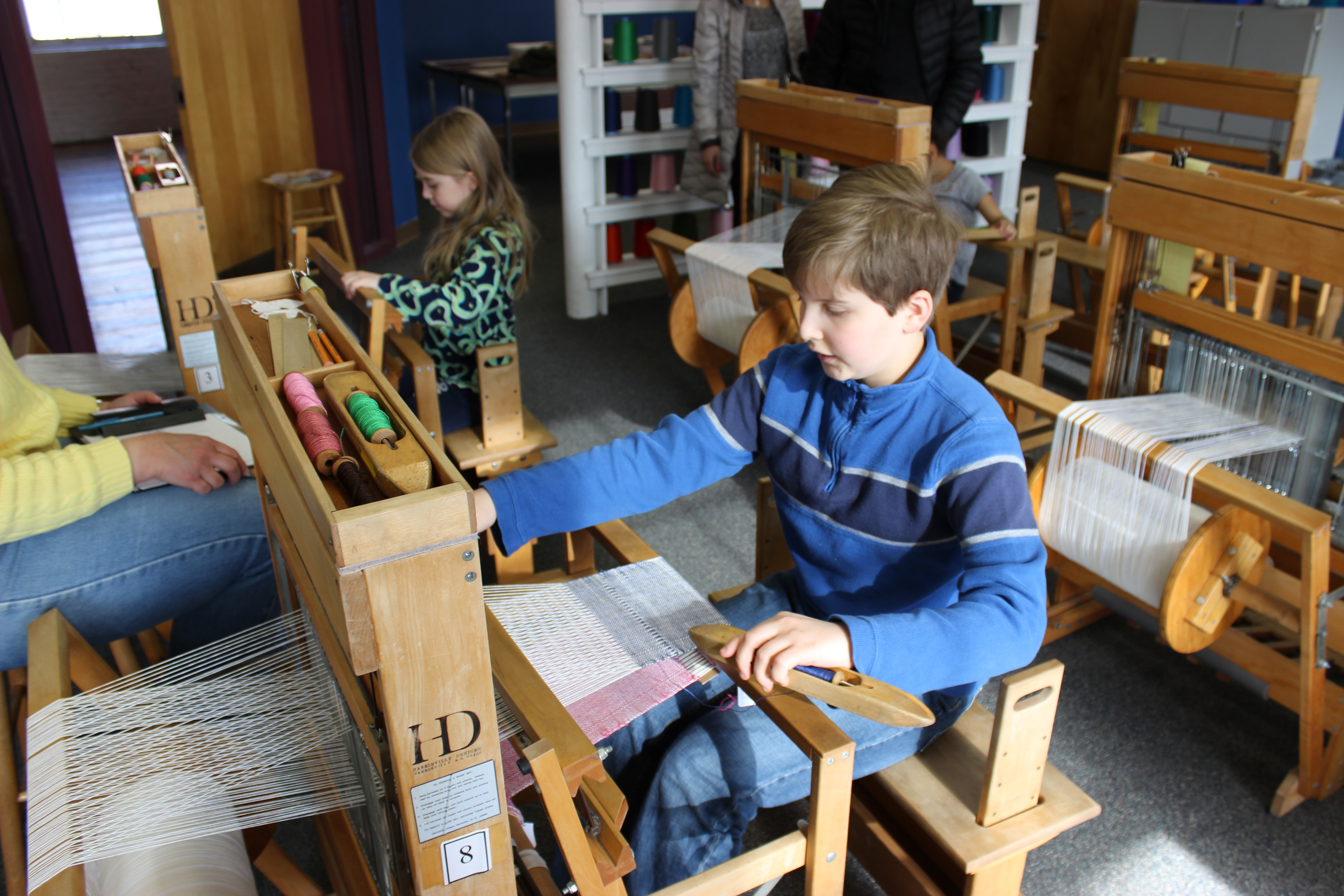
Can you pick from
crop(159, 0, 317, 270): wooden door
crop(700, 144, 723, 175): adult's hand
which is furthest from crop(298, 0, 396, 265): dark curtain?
crop(700, 144, 723, 175): adult's hand

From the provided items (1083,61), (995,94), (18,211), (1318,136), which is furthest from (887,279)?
(1083,61)

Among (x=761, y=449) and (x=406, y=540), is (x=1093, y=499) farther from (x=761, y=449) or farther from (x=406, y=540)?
(x=406, y=540)

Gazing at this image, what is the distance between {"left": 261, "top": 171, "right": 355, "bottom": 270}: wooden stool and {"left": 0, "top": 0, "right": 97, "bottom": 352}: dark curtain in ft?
3.93

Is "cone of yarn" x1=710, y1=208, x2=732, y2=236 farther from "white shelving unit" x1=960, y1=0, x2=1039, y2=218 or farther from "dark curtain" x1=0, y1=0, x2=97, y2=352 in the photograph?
"dark curtain" x1=0, y1=0, x2=97, y2=352

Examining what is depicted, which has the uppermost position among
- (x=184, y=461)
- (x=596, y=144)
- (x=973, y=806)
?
(x=596, y=144)

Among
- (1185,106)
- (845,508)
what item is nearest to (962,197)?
(1185,106)

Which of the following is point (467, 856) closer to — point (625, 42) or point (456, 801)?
point (456, 801)

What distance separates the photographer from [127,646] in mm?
1675

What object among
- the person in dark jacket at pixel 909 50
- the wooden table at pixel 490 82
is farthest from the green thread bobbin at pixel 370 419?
the wooden table at pixel 490 82

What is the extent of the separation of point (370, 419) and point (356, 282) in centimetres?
146

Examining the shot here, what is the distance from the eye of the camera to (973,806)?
49.3 inches

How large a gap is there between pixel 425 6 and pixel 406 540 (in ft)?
25.9

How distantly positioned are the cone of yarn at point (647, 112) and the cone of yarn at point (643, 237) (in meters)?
0.40

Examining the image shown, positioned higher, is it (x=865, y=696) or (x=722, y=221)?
(x=865, y=696)
